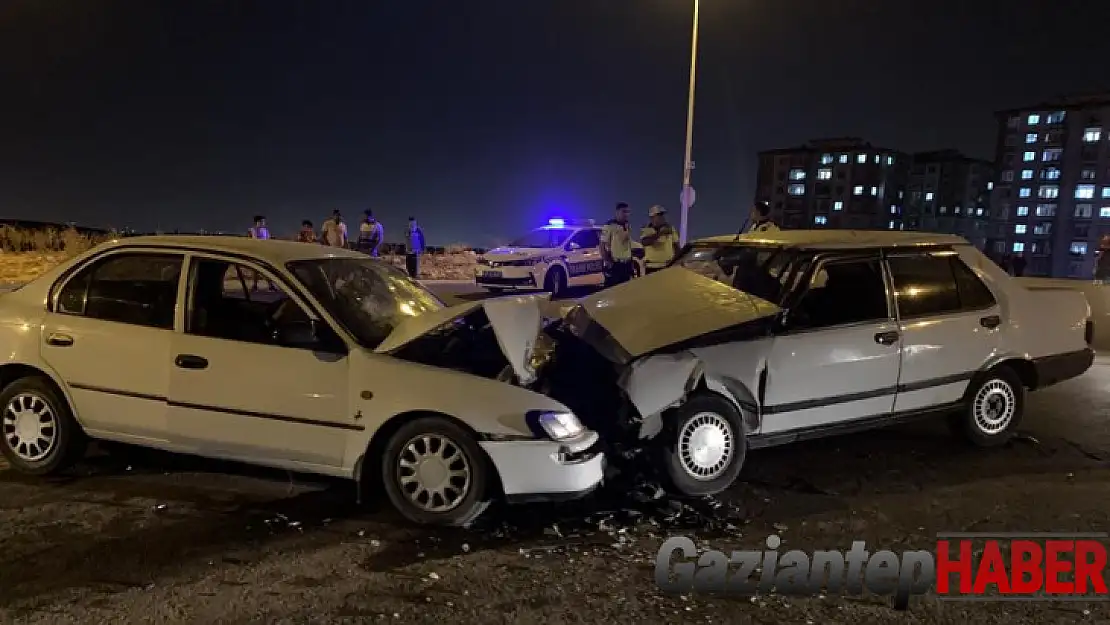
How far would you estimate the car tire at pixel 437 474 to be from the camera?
13.4ft

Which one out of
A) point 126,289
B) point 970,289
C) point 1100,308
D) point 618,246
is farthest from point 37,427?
point 1100,308

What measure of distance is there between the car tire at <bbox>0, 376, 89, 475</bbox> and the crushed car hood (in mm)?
2186

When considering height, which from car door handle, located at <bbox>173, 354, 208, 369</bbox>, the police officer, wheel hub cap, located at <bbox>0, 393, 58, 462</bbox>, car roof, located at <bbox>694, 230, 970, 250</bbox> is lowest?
wheel hub cap, located at <bbox>0, 393, 58, 462</bbox>

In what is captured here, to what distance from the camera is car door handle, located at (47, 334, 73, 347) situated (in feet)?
15.8

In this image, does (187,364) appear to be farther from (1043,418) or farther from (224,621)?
(1043,418)

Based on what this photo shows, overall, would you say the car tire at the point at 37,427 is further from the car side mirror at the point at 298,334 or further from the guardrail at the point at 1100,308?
the guardrail at the point at 1100,308

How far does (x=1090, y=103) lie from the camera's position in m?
71.3

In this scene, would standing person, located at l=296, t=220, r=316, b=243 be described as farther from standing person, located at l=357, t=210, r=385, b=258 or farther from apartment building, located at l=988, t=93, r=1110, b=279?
apartment building, located at l=988, t=93, r=1110, b=279

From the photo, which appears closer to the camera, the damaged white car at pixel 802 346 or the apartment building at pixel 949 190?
the damaged white car at pixel 802 346

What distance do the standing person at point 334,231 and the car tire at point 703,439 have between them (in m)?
12.5

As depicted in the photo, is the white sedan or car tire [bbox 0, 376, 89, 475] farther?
car tire [bbox 0, 376, 89, 475]

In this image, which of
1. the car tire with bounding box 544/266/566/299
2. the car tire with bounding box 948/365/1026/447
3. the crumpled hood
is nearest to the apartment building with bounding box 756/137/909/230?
the car tire with bounding box 544/266/566/299

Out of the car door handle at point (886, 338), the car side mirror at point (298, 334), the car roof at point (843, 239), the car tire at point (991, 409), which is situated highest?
the car roof at point (843, 239)

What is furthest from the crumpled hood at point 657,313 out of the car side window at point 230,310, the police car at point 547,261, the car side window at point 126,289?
the police car at point 547,261
